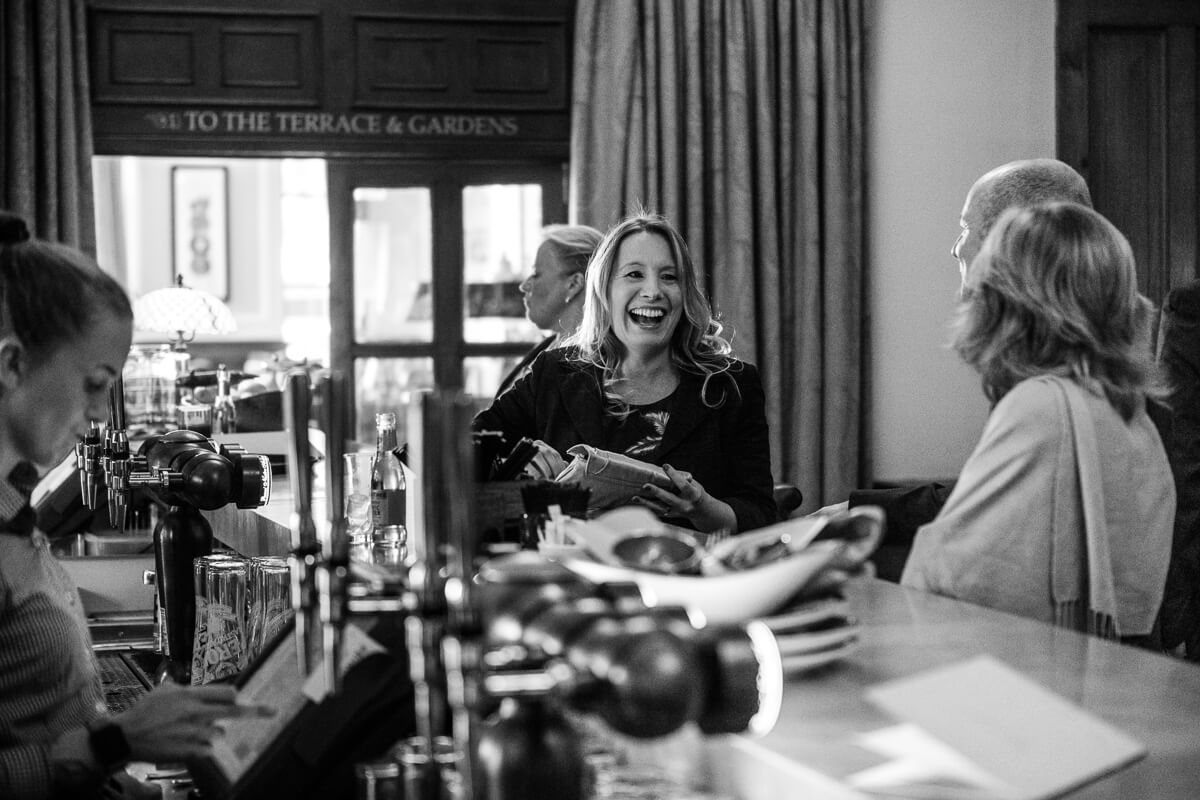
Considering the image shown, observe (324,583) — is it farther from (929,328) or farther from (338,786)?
(929,328)

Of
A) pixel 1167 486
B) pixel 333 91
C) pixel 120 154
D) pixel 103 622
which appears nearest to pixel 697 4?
pixel 333 91

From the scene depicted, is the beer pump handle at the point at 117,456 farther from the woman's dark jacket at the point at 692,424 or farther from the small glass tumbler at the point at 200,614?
the woman's dark jacket at the point at 692,424

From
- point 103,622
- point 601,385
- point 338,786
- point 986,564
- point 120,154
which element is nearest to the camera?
point 338,786

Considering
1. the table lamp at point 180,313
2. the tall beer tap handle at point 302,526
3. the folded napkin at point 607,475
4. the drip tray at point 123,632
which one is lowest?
the drip tray at point 123,632

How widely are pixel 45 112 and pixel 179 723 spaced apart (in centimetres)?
477

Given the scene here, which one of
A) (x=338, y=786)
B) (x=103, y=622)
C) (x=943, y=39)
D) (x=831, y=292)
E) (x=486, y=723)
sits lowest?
(x=103, y=622)

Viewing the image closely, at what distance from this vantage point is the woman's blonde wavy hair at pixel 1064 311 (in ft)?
5.90

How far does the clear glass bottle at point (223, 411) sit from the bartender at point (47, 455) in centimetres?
331

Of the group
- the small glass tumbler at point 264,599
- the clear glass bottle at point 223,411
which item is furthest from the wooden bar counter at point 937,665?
the clear glass bottle at point 223,411

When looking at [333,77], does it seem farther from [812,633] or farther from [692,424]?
[812,633]

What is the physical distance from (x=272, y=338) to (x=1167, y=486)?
8998 millimetres

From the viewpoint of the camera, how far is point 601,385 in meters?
3.00

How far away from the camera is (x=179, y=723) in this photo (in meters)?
1.23

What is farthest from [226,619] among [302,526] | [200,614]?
[302,526]
